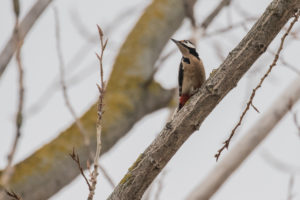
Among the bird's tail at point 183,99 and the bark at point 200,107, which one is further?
the bird's tail at point 183,99

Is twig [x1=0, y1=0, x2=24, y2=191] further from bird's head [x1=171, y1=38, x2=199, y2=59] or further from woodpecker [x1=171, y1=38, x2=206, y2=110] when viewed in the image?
bird's head [x1=171, y1=38, x2=199, y2=59]

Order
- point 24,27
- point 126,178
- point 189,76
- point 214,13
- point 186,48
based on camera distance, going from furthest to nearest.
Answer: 1. point 214,13
2. point 186,48
3. point 189,76
4. point 24,27
5. point 126,178

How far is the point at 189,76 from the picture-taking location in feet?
15.1

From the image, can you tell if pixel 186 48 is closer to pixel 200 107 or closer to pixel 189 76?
pixel 189 76

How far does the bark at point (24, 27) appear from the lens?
328 cm

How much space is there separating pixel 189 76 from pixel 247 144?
0.81m

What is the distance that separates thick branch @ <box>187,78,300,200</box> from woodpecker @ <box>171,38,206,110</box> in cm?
65

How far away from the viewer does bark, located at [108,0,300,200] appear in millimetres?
3143

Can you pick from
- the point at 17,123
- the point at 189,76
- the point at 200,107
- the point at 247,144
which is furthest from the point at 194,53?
the point at 17,123

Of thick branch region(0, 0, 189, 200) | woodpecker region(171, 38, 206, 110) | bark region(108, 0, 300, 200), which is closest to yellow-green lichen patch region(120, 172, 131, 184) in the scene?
bark region(108, 0, 300, 200)

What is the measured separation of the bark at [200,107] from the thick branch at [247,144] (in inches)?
47.2

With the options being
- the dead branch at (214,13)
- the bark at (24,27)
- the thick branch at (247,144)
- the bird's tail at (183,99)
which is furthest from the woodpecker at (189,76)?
the bark at (24,27)

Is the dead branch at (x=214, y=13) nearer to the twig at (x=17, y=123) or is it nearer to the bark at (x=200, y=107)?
the bark at (x=200, y=107)

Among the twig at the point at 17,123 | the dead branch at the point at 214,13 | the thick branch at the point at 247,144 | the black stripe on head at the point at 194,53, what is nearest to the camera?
the twig at the point at 17,123
